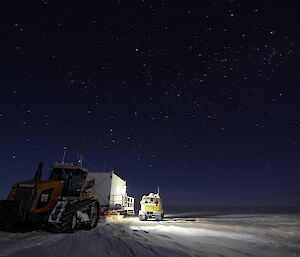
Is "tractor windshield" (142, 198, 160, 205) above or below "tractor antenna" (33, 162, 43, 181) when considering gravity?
above

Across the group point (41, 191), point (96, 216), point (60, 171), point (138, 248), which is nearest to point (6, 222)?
point (41, 191)

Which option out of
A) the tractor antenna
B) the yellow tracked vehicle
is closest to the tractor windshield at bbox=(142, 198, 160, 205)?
the yellow tracked vehicle

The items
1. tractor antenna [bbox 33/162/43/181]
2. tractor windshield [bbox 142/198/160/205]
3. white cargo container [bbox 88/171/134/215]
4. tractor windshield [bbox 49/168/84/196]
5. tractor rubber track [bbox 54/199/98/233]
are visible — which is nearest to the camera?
tractor rubber track [bbox 54/199/98/233]

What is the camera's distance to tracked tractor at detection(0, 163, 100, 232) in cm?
760

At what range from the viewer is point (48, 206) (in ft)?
26.6

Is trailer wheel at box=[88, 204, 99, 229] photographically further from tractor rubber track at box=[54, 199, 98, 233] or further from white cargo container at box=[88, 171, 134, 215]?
white cargo container at box=[88, 171, 134, 215]

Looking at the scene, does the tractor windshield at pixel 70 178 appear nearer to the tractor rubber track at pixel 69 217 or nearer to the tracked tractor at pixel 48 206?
the tracked tractor at pixel 48 206

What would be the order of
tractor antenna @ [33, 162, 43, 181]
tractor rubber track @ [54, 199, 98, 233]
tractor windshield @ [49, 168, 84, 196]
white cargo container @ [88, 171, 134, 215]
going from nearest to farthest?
tractor rubber track @ [54, 199, 98, 233] → tractor antenna @ [33, 162, 43, 181] → tractor windshield @ [49, 168, 84, 196] → white cargo container @ [88, 171, 134, 215]

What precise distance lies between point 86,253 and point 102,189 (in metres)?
12.9

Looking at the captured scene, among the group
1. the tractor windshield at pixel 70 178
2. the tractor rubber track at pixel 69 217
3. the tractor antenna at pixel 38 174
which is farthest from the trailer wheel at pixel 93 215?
the tractor antenna at pixel 38 174

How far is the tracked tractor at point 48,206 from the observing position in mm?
7598

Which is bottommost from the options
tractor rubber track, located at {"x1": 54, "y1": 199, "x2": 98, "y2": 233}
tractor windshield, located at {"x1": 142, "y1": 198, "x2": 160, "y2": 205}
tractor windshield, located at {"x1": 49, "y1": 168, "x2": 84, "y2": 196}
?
tractor rubber track, located at {"x1": 54, "y1": 199, "x2": 98, "y2": 233}

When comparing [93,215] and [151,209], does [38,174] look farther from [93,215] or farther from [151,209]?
[151,209]

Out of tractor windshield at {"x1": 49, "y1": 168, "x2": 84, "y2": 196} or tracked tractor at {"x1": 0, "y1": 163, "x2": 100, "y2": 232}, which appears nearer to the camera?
tracked tractor at {"x1": 0, "y1": 163, "x2": 100, "y2": 232}
